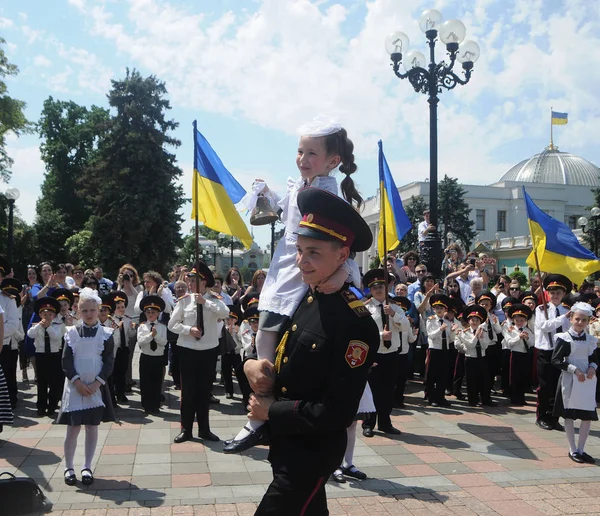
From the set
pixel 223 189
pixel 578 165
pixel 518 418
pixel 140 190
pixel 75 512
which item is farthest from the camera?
pixel 578 165

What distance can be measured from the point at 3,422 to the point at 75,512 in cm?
104

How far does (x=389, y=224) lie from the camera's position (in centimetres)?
820

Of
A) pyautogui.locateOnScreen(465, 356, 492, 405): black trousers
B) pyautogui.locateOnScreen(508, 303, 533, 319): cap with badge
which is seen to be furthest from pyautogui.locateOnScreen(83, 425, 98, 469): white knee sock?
pyautogui.locateOnScreen(508, 303, 533, 319): cap with badge

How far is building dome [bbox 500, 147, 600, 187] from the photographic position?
259ft

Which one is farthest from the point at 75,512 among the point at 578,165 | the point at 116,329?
the point at 578,165

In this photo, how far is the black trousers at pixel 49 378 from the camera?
874 cm

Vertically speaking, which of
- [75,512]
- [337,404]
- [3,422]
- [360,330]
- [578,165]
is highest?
[578,165]

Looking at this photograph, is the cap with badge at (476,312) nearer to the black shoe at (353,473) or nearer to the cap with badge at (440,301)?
the cap with badge at (440,301)

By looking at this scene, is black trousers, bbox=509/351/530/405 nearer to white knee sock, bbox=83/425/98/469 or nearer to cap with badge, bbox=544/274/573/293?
cap with badge, bbox=544/274/573/293

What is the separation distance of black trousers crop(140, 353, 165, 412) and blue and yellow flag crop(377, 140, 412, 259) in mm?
3814

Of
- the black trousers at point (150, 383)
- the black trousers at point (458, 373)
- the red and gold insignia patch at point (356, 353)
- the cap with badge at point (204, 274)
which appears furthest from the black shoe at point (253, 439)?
the black trousers at point (458, 373)

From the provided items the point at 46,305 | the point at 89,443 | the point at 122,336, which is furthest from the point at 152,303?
the point at 89,443

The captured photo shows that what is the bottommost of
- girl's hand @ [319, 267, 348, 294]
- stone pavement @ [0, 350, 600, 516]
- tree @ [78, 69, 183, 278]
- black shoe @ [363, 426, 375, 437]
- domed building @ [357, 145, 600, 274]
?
stone pavement @ [0, 350, 600, 516]

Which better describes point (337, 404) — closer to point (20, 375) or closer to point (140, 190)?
point (20, 375)
